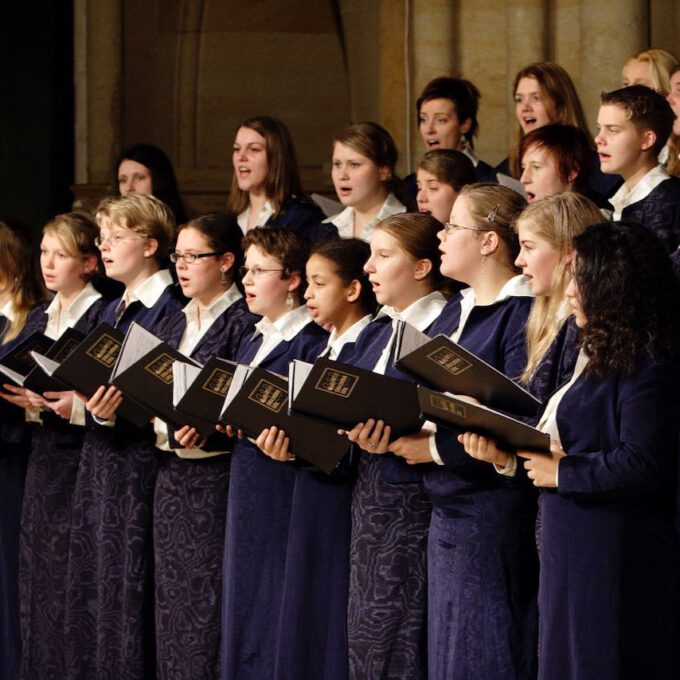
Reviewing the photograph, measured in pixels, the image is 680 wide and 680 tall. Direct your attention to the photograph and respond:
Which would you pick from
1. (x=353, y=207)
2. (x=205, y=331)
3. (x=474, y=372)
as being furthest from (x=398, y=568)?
(x=353, y=207)

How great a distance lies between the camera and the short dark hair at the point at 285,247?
4578 millimetres

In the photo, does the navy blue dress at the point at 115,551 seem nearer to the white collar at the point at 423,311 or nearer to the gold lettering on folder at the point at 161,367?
the gold lettering on folder at the point at 161,367

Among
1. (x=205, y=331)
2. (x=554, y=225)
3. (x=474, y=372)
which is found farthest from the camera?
(x=205, y=331)

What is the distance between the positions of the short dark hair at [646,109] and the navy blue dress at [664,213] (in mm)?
154

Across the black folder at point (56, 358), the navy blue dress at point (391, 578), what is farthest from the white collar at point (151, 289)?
the navy blue dress at point (391, 578)

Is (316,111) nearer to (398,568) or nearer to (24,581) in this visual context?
(24,581)

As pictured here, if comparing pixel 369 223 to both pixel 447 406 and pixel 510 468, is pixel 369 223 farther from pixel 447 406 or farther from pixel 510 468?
pixel 447 406

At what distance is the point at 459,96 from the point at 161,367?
182cm

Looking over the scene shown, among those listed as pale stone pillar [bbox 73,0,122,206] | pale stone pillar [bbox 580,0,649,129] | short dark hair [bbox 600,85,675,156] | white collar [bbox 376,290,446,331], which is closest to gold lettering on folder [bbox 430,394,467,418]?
white collar [bbox 376,290,446,331]

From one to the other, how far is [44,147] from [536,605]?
5295 mm

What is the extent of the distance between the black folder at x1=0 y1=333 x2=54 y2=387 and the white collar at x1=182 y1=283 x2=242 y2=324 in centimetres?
45

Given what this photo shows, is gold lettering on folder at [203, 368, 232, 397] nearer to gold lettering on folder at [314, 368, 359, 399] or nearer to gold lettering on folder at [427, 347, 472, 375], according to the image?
gold lettering on folder at [314, 368, 359, 399]

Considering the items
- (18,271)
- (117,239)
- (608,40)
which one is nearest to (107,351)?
(117,239)

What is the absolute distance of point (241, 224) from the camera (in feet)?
18.5
